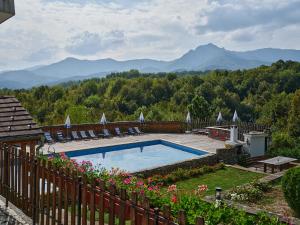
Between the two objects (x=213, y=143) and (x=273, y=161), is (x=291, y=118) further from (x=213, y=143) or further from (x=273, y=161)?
(x=273, y=161)

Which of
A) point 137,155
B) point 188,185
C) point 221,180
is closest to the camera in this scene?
point 188,185

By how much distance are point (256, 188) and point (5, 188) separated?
6674mm

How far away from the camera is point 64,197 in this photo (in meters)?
4.95

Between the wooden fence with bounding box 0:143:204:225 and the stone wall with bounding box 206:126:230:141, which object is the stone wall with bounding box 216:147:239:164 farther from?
the wooden fence with bounding box 0:143:204:225

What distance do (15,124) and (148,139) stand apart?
11.5 metres

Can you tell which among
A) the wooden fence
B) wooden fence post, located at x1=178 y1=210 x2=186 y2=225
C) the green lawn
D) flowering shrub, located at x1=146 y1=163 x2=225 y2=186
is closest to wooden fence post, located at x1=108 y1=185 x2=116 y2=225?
the wooden fence

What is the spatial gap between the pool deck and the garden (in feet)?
12.8

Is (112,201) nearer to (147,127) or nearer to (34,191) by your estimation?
(34,191)

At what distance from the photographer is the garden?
565cm

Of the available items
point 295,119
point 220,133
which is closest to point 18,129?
point 220,133

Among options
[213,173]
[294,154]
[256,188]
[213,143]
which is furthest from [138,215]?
[213,143]

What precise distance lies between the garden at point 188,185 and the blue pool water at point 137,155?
11.0 ft

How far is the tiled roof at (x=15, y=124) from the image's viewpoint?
905cm

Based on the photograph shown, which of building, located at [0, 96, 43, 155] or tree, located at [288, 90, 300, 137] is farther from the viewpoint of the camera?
Answer: tree, located at [288, 90, 300, 137]
